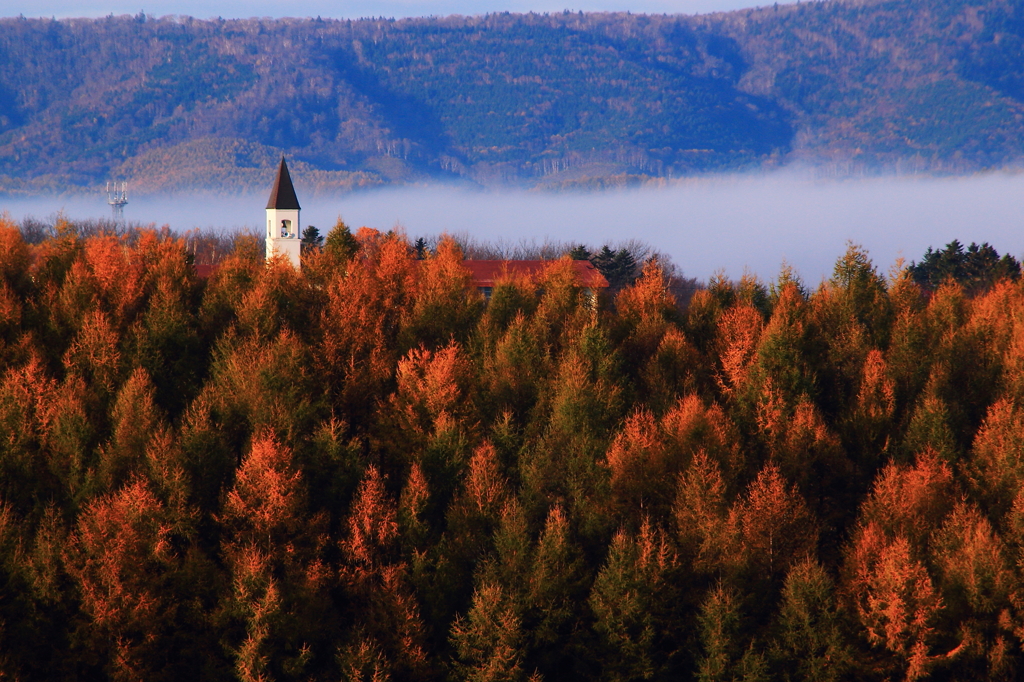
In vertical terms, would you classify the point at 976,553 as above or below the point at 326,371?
below

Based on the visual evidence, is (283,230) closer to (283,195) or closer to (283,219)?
(283,219)

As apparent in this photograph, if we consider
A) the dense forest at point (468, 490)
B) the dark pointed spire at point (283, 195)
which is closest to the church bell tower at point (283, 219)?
the dark pointed spire at point (283, 195)

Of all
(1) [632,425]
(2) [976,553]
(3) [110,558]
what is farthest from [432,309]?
(2) [976,553]

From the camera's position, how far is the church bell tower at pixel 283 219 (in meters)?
63.8

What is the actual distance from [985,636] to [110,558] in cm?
2761

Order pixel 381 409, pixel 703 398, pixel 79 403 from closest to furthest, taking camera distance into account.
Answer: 1. pixel 79 403
2. pixel 381 409
3. pixel 703 398

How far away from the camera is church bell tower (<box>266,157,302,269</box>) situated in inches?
2511

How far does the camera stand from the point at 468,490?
37844 mm

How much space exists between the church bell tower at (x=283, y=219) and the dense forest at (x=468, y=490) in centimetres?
1595

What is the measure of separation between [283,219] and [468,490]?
104 feet

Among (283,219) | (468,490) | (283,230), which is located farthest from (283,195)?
(468,490)

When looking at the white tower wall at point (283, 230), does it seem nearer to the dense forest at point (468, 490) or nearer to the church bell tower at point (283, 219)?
the church bell tower at point (283, 219)

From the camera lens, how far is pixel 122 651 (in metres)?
32.6

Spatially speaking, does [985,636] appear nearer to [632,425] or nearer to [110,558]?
[632,425]
